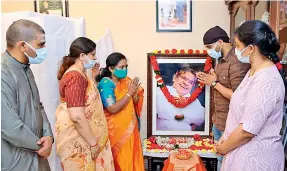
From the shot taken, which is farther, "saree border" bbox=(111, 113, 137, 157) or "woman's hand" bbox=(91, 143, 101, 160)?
"saree border" bbox=(111, 113, 137, 157)

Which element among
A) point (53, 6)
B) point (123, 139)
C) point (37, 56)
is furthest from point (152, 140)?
point (37, 56)

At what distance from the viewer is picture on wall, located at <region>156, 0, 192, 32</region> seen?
3291mm

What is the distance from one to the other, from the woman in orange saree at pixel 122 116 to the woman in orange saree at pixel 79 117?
0.45m

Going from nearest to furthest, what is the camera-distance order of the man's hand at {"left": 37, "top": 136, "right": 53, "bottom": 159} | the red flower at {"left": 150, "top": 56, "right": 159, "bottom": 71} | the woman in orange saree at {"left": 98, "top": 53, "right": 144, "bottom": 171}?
the man's hand at {"left": 37, "top": 136, "right": 53, "bottom": 159}
the woman in orange saree at {"left": 98, "top": 53, "right": 144, "bottom": 171}
the red flower at {"left": 150, "top": 56, "right": 159, "bottom": 71}

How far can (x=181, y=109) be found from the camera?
3.32m

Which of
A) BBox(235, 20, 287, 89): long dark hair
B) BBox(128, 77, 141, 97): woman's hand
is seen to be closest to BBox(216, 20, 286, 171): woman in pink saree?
BBox(235, 20, 287, 89): long dark hair

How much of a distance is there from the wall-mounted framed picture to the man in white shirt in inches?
52.6

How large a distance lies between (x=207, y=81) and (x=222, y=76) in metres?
0.12

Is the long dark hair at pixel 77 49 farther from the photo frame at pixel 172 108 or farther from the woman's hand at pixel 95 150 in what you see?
the photo frame at pixel 172 108

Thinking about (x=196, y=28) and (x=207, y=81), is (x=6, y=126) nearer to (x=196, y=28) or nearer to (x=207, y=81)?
(x=207, y=81)

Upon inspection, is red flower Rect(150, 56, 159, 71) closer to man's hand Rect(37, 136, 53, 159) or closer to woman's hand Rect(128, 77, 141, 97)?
woman's hand Rect(128, 77, 141, 97)

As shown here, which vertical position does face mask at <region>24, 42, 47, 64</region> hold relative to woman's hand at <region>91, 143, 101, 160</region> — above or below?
above

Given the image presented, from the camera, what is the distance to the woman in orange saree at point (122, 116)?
2480mm

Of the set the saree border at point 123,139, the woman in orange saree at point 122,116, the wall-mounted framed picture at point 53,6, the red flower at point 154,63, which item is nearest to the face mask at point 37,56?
the woman in orange saree at point 122,116
